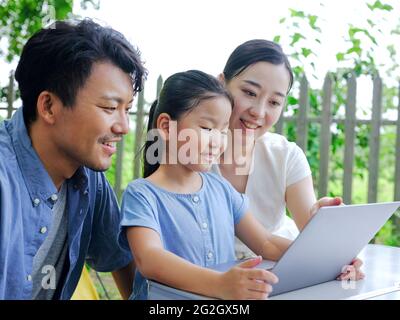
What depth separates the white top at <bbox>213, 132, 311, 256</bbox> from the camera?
5.90 feet

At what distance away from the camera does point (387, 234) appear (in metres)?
4.25

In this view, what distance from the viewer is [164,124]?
1.35 metres

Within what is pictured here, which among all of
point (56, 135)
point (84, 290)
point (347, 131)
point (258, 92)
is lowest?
point (84, 290)

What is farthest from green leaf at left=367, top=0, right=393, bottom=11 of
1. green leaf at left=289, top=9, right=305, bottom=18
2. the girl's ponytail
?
the girl's ponytail

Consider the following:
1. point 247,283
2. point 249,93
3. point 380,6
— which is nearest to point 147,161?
point 249,93

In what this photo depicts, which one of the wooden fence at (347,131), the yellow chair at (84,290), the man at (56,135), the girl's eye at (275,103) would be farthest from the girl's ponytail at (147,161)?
the wooden fence at (347,131)

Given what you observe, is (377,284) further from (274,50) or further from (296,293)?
(274,50)

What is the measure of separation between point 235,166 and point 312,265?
83 cm

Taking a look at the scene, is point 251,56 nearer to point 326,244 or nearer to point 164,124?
point 164,124

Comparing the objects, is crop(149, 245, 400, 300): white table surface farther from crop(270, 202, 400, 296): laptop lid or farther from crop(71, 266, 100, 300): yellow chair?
crop(71, 266, 100, 300): yellow chair

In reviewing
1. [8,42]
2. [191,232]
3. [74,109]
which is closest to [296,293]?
[191,232]

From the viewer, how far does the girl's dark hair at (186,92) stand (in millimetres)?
1310

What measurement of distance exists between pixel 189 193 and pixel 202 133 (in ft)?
0.49

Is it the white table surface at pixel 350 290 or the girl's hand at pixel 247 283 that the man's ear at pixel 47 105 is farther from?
the girl's hand at pixel 247 283
